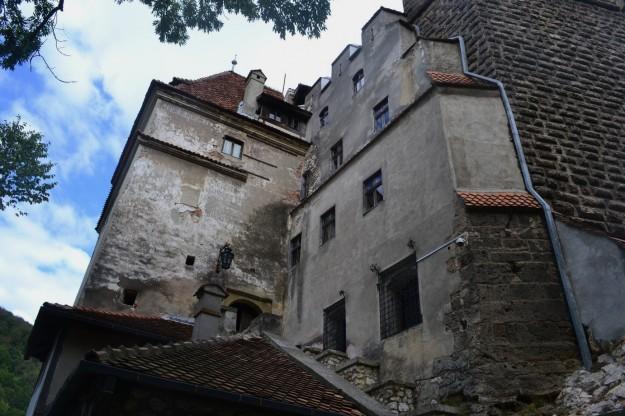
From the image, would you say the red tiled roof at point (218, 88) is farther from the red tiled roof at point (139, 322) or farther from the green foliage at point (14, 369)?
the green foliage at point (14, 369)

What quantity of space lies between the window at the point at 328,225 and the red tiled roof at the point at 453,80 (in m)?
4.41

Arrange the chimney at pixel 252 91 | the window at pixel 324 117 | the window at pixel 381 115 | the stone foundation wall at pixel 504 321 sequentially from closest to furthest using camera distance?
the stone foundation wall at pixel 504 321 < the window at pixel 381 115 < the window at pixel 324 117 < the chimney at pixel 252 91

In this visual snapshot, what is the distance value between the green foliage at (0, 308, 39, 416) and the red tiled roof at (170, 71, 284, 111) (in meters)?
25.1

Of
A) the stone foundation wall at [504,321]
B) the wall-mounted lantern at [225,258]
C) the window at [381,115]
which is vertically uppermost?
the window at [381,115]

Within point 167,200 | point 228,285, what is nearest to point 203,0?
point 167,200

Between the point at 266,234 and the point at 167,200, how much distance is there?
3360mm

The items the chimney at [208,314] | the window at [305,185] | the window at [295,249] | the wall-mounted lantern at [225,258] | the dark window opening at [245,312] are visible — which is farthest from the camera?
the window at [305,185]

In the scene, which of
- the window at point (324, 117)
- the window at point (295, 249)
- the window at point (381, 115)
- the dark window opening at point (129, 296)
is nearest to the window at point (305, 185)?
the window at point (324, 117)

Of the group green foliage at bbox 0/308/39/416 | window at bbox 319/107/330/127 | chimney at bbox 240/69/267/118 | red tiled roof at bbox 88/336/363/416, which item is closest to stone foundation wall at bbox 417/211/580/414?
red tiled roof at bbox 88/336/363/416

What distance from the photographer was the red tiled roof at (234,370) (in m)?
6.15

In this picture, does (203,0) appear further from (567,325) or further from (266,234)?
(266,234)

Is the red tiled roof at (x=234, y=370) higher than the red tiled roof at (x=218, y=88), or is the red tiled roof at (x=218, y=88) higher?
the red tiled roof at (x=218, y=88)

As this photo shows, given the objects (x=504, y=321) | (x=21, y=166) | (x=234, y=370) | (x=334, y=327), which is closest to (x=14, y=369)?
(x=21, y=166)

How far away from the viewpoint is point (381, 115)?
1341 centimetres
